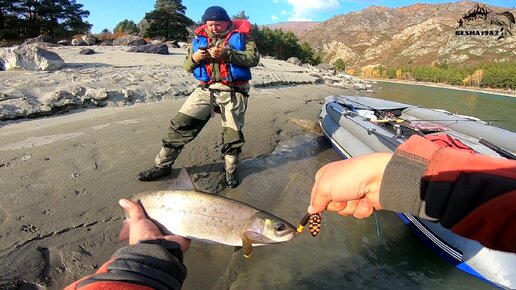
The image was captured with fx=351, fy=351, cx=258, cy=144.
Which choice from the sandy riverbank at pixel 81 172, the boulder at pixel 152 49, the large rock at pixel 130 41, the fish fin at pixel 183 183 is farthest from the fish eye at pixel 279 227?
the large rock at pixel 130 41

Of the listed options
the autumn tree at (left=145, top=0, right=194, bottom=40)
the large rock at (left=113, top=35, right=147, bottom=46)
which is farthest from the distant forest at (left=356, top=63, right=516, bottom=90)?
the large rock at (left=113, top=35, right=147, bottom=46)

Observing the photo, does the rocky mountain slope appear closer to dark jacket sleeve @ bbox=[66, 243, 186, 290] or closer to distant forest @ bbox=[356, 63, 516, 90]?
distant forest @ bbox=[356, 63, 516, 90]

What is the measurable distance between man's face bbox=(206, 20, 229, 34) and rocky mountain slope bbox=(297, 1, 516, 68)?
94760 mm

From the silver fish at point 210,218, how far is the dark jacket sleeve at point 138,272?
3.23ft

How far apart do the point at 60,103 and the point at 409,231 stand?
22.8 feet

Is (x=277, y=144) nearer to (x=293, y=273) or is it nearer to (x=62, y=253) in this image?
(x=293, y=273)

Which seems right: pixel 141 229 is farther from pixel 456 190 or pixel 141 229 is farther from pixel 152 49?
pixel 152 49

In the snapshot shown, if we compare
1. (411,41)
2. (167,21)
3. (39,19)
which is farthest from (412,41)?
(39,19)

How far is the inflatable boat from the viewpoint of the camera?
3286 millimetres

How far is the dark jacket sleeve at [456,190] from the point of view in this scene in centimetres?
108

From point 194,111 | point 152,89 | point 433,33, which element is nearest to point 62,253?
point 194,111

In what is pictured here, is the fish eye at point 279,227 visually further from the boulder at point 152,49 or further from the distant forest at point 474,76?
the distant forest at point 474,76

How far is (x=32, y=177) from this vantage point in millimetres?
4238

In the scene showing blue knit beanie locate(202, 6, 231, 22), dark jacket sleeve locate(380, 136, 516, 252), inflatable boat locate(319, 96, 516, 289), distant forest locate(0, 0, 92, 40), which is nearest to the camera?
dark jacket sleeve locate(380, 136, 516, 252)
